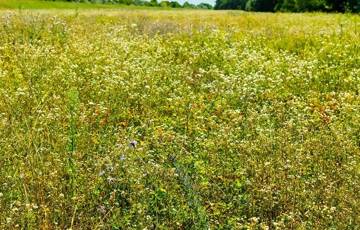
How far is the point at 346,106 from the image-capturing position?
23.3 feet

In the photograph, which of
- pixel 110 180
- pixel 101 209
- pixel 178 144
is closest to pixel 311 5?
pixel 178 144

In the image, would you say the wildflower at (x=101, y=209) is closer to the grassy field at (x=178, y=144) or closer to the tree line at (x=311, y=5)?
the grassy field at (x=178, y=144)

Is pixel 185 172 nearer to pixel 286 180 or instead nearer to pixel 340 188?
pixel 286 180

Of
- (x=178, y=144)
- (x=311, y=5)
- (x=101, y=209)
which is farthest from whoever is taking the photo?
(x=311, y=5)

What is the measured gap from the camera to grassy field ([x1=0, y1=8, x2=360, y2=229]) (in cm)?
473

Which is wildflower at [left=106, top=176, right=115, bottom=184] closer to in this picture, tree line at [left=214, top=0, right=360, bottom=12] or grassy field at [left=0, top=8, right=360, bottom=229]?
grassy field at [left=0, top=8, right=360, bottom=229]

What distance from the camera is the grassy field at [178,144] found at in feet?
15.5

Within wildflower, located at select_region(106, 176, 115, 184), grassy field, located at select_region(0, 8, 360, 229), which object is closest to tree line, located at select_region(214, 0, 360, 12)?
grassy field, located at select_region(0, 8, 360, 229)

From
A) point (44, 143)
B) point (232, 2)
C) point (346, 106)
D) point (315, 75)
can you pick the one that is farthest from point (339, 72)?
point (232, 2)

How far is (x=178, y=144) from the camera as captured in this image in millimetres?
5895

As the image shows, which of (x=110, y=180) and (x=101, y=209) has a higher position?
(x=110, y=180)

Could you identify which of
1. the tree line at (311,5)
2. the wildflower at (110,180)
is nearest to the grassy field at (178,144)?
the wildflower at (110,180)

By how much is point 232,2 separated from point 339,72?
164141 mm

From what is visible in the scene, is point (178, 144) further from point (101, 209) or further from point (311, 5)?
point (311, 5)
